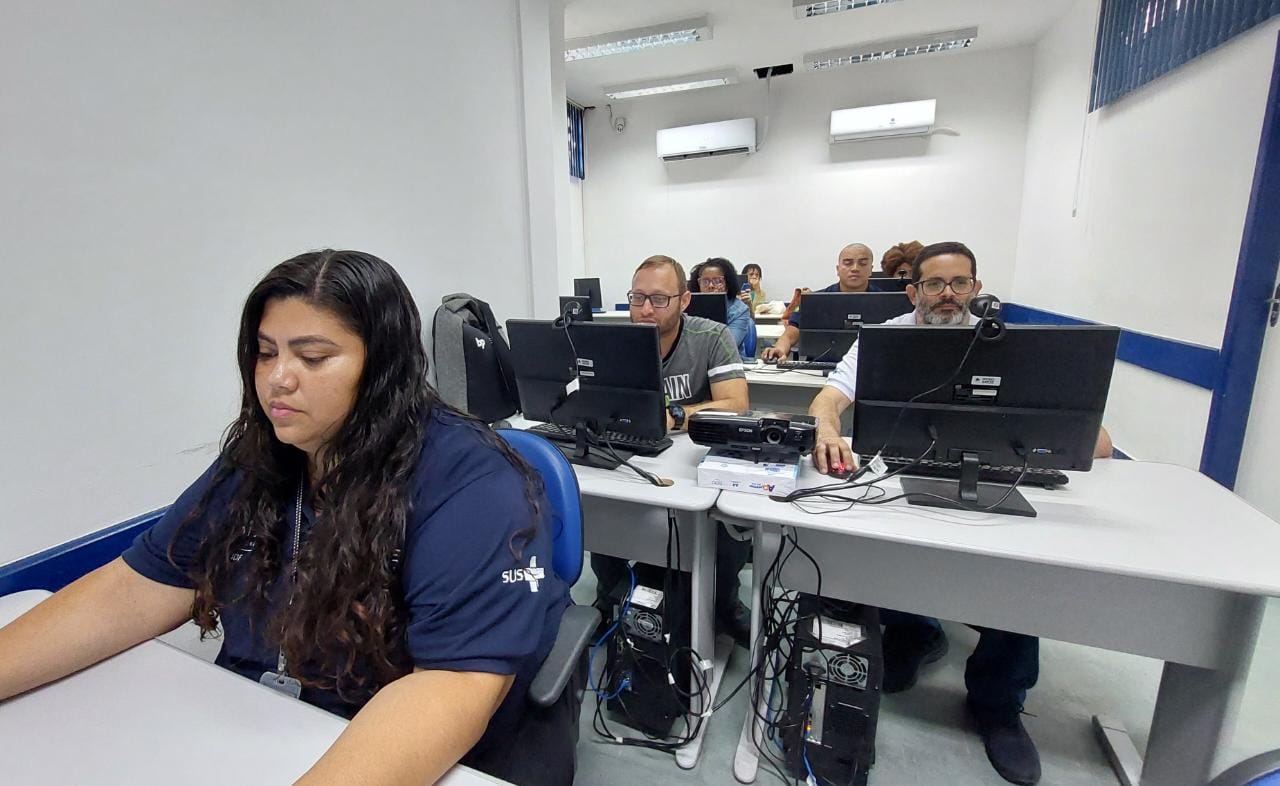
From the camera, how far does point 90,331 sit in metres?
1.25

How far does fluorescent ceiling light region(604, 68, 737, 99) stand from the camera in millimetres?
5391

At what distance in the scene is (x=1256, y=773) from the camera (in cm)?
55

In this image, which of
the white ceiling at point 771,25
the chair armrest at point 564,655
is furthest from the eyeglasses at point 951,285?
the white ceiling at point 771,25

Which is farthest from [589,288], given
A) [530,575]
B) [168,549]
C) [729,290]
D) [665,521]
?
[530,575]

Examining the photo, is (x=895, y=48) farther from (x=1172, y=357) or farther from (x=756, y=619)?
(x=756, y=619)

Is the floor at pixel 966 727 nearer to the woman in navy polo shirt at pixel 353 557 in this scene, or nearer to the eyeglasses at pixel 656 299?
the woman in navy polo shirt at pixel 353 557

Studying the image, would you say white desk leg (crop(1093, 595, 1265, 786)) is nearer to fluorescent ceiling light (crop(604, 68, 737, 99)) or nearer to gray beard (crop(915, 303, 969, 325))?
gray beard (crop(915, 303, 969, 325))

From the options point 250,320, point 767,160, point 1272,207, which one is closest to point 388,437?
point 250,320

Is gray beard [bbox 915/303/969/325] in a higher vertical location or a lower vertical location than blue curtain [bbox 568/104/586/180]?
lower

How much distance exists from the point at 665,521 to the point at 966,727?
1.05 metres

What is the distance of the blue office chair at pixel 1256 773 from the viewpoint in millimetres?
537

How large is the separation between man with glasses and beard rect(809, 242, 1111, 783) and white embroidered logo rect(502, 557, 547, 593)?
2.90 feet

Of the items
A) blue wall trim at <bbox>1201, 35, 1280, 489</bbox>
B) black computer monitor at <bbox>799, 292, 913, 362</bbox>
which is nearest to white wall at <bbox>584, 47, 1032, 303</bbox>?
blue wall trim at <bbox>1201, 35, 1280, 489</bbox>

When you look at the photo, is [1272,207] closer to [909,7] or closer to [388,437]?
[909,7]
